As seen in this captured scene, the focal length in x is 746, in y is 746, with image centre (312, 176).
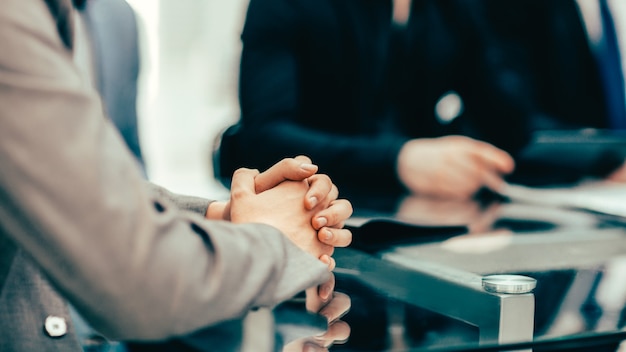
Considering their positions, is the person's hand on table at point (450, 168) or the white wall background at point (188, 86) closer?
the person's hand on table at point (450, 168)

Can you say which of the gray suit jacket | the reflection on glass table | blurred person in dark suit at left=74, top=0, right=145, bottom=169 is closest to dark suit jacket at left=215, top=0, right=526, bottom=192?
blurred person in dark suit at left=74, top=0, right=145, bottom=169

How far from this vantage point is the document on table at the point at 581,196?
137 centimetres

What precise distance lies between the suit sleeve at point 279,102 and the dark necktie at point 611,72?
0.75 metres

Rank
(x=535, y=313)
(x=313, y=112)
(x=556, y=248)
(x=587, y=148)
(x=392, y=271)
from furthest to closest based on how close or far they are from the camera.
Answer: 1. (x=313, y=112)
2. (x=587, y=148)
3. (x=556, y=248)
4. (x=392, y=271)
5. (x=535, y=313)

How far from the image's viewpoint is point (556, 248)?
3.26 ft

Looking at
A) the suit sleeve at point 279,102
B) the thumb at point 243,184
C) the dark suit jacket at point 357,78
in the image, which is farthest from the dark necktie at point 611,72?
the thumb at point 243,184

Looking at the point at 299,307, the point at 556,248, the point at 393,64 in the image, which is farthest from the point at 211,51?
the point at 299,307

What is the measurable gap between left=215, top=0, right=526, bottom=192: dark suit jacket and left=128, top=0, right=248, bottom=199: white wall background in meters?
0.10

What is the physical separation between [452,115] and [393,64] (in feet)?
0.76

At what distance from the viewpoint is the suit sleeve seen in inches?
78.7

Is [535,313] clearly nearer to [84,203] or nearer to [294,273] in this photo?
[294,273]

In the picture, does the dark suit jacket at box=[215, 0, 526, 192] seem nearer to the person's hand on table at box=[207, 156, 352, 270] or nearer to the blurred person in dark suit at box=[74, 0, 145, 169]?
the blurred person in dark suit at box=[74, 0, 145, 169]

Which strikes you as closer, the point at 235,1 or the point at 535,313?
the point at 535,313

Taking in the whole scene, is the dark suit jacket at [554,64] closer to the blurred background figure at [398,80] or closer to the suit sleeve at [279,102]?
the blurred background figure at [398,80]
